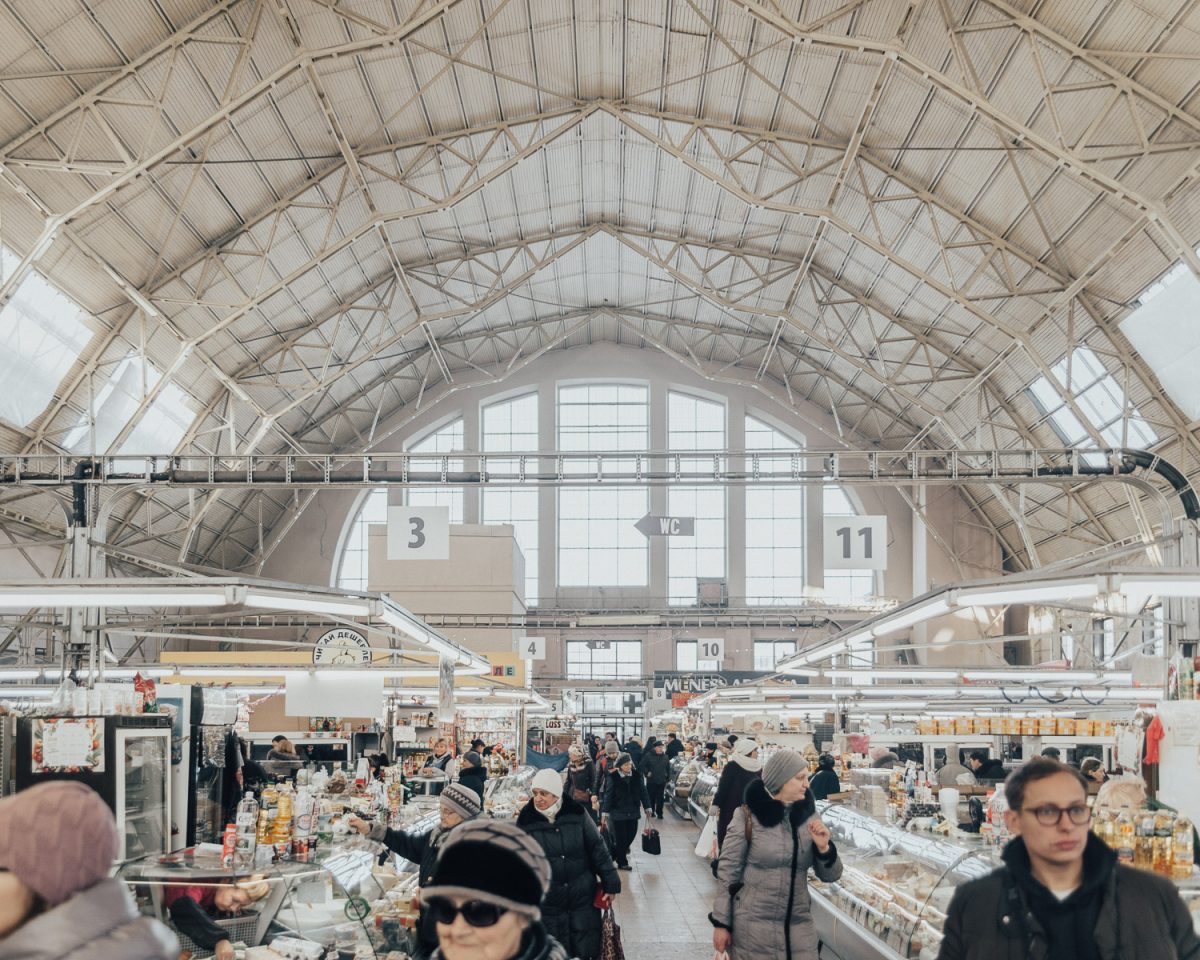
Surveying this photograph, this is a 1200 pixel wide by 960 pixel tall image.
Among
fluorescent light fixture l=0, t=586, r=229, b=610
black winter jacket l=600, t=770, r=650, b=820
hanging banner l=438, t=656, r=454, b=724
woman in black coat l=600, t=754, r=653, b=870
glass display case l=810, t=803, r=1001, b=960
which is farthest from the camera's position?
black winter jacket l=600, t=770, r=650, b=820

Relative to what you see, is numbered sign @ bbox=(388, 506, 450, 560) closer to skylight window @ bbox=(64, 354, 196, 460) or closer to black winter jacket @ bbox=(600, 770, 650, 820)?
black winter jacket @ bbox=(600, 770, 650, 820)

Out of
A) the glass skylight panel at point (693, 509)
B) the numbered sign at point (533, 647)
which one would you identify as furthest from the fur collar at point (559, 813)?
the glass skylight panel at point (693, 509)

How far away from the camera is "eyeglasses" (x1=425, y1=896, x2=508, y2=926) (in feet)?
8.45

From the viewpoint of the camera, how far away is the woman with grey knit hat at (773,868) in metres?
5.83

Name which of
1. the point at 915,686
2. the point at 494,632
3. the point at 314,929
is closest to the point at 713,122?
the point at 915,686

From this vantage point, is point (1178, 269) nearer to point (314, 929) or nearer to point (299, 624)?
point (314, 929)

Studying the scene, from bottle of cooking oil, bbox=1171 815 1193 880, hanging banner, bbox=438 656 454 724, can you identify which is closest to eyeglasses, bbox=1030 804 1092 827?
bottle of cooking oil, bbox=1171 815 1193 880

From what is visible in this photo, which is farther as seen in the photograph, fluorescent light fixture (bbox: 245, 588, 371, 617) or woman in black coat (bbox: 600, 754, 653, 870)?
woman in black coat (bbox: 600, 754, 653, 870)

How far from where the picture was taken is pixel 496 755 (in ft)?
69.0

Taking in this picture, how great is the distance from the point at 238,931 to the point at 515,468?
33.1 m

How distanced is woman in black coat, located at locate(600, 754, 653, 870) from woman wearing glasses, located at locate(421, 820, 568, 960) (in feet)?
44.3

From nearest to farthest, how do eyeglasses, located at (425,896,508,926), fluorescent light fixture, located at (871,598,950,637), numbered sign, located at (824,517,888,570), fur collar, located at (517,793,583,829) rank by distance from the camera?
eyeglasses, located at (425,896,508,926) < fur collar, located at (517,793,583,829) < fluorescent light fixture, located at (871,598,950,637) < numbered sign, located at (824,517,888,570)

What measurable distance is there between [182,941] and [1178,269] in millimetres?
17693

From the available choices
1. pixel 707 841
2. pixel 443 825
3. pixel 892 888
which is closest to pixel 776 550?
pixel 707 841
